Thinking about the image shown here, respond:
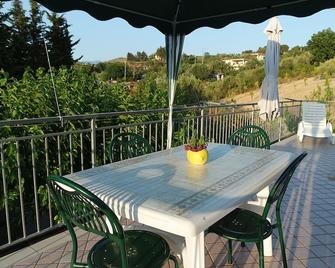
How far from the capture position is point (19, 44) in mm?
15164

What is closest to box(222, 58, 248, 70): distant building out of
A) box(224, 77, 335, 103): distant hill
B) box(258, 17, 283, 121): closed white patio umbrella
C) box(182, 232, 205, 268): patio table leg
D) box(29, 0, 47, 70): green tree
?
box(224, 77, 335, 103): distant hill

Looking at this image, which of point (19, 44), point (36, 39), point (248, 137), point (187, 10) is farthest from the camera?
point (36, 39)

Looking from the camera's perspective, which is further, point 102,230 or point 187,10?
point 187,10

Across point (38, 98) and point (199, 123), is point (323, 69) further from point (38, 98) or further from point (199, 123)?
point (38, 98)

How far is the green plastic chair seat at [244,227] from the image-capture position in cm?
191

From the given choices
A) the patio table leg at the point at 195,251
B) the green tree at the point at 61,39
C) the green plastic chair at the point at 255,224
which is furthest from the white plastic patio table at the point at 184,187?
the green tree at the point at 61,39

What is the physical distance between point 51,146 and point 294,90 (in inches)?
888

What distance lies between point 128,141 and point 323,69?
2665 cm

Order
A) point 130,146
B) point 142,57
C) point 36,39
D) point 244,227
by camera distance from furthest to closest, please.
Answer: point 142,57 → point 36,39 → point 130,146 → point 244,227

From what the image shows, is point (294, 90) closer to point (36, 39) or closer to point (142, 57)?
point (142, 57)

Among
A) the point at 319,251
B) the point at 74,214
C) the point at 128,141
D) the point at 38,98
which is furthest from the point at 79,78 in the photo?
the point at 319,251

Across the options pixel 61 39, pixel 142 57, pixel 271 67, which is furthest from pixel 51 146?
pixel 61 39

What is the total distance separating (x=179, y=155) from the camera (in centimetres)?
270

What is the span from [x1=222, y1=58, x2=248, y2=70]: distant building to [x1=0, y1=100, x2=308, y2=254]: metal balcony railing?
22.8 metres
